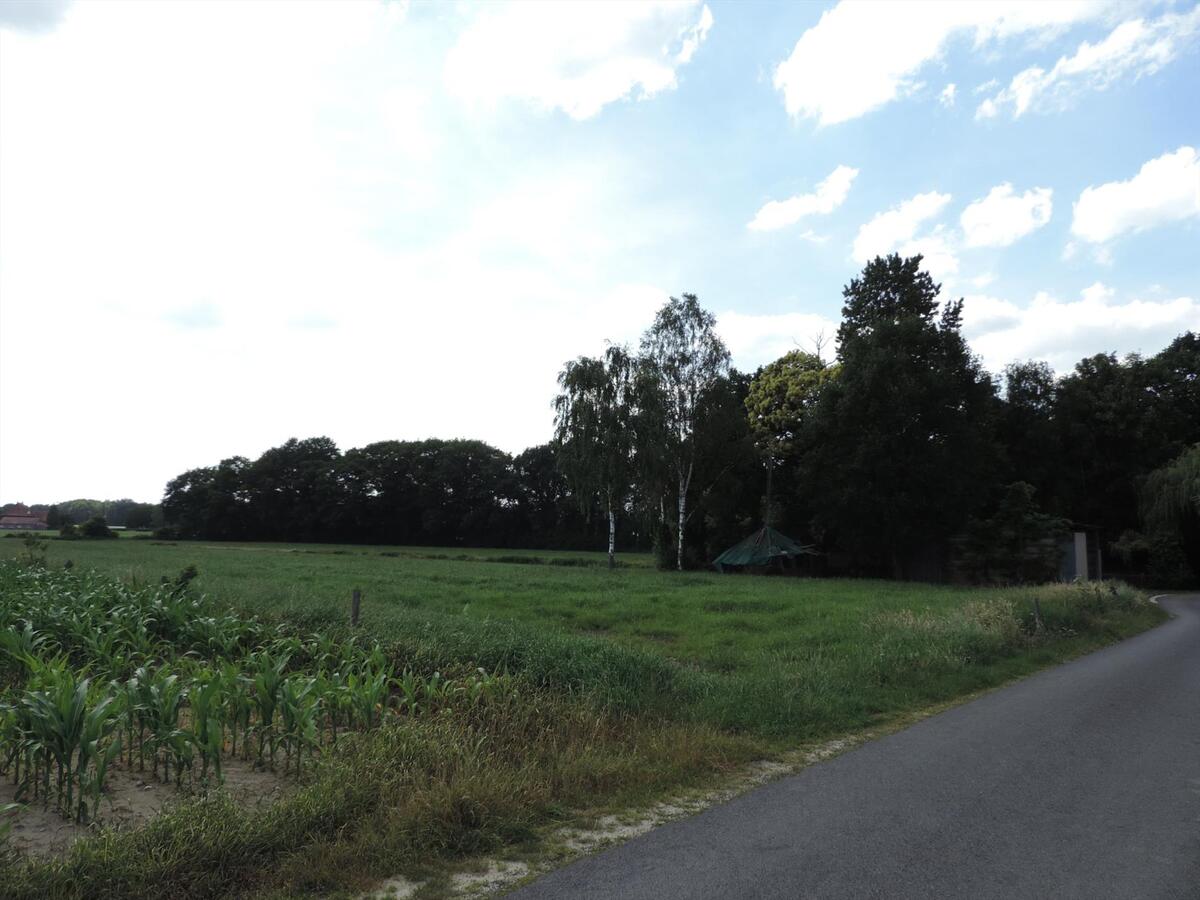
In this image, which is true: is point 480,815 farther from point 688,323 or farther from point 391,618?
point 688,323

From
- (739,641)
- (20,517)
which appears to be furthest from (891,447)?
(20,517)

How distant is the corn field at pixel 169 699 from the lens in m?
4.48

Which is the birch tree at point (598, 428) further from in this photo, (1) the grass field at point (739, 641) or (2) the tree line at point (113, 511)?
(2) the tree line at point (113, 511)

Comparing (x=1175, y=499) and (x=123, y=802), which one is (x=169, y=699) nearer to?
(x=123, y=802)

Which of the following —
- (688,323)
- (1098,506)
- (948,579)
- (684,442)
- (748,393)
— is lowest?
(948,579)

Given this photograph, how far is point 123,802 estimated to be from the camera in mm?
4676

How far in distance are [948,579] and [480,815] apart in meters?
35.6

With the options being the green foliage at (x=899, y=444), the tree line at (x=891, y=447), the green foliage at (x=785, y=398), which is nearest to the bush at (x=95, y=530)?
the tree line at (x=891, y=447)

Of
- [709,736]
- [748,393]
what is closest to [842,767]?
[709,736]

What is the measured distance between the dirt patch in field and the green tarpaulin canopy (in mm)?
33439

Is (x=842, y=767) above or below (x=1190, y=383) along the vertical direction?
below

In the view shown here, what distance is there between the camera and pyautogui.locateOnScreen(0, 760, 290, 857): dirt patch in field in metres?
4.07

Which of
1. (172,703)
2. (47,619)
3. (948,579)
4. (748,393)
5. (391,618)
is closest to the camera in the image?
(172,703)

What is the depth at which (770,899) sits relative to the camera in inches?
146
